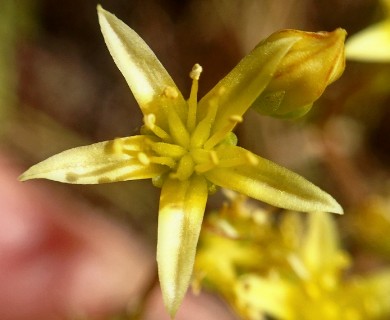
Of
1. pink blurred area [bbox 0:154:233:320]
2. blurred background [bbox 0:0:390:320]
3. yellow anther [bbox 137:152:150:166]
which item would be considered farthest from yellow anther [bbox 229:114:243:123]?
blurred background [bbox 0:0:390:320]

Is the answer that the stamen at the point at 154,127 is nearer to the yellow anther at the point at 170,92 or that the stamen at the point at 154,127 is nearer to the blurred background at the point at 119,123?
the yellow anther at the point at 170,92

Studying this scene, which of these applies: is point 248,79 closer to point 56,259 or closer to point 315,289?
point 315,289

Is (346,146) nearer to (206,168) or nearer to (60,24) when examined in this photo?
(60,24)

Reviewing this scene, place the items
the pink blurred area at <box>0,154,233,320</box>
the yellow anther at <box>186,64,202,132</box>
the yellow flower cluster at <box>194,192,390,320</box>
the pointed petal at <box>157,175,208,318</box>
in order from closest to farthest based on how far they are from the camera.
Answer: the pointed petal at <box>157,175,208,318</box> → the yellow anther at <box>186,64,202,132</box> → the yellow flower cluster at <box>194,192,390,320</box> → the pink blurred area at <box>0,154,233,320</box>

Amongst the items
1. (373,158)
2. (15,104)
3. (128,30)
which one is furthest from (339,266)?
(15,104)

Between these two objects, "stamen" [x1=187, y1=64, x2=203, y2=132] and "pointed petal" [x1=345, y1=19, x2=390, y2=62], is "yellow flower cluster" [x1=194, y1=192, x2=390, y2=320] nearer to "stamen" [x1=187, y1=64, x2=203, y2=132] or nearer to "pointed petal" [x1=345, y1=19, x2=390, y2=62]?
"stamen" [x1=187, y1=64, x2=203, y2=132]

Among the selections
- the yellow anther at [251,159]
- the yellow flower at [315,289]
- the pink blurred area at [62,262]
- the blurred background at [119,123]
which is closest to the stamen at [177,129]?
the yellow anther at [251,159]
